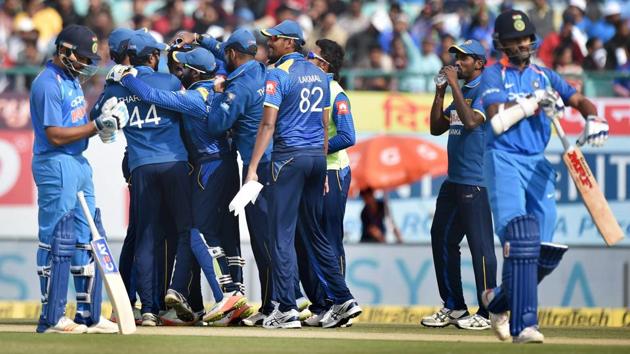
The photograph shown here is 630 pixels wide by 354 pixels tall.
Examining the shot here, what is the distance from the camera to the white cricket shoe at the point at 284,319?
12414mm

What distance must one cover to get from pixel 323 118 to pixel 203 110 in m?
1.06

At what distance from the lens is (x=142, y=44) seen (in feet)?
42.2

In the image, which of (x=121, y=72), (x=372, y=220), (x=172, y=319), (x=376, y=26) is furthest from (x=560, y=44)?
(x=121, y=72)

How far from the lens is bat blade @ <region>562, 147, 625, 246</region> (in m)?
10.7

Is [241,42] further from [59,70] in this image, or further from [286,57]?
[59,70]

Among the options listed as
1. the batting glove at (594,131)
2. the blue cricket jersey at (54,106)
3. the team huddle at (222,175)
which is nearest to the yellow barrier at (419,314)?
the team huddle at (222,175)

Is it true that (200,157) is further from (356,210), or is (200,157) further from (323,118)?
(356,210)

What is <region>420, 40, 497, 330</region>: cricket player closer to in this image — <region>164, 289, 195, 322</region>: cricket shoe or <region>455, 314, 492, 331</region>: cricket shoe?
<region>455, 314, 492, 331</region>: cricket shoe

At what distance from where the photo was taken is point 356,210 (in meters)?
20.7

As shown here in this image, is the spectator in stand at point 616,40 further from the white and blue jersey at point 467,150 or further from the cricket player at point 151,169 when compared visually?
the cricket player at point 151,169

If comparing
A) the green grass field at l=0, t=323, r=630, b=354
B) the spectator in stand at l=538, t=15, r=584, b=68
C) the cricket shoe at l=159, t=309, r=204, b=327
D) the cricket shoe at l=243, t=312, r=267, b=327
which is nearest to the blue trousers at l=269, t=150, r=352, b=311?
the green grass field at l=0, t=323, r=630, b=354

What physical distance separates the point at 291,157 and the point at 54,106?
2.07m

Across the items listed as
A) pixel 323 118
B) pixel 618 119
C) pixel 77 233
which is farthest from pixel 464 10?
pixel 77 233

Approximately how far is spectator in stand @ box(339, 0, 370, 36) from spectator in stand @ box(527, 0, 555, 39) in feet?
8.71
